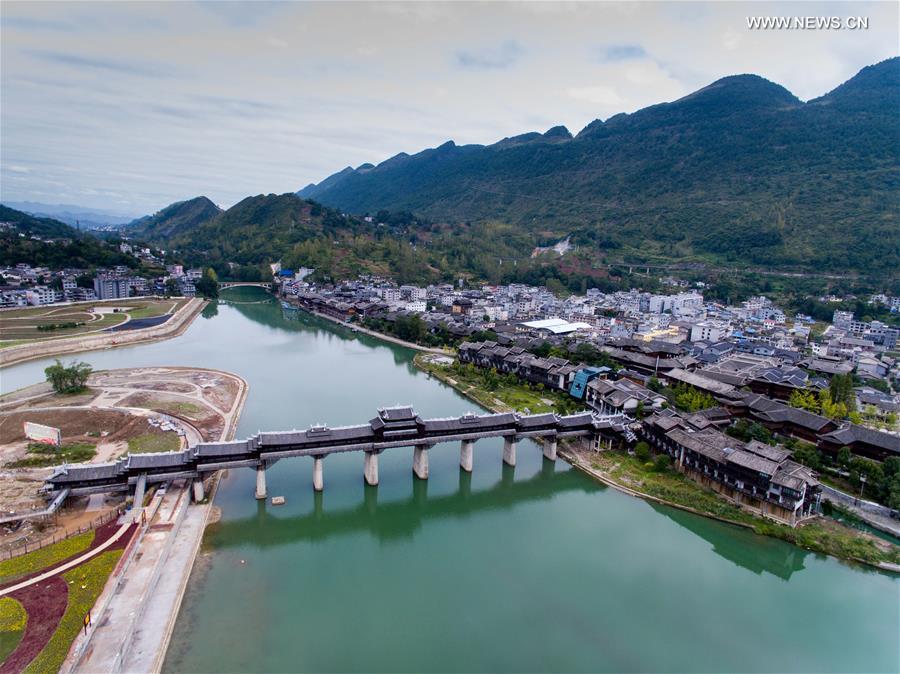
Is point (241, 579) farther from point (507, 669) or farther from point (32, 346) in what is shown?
point (32, 346)

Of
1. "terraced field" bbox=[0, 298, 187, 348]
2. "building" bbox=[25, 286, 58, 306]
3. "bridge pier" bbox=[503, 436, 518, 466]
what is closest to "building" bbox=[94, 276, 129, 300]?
"terraced field" bbox=[0, 298, 187, 348]

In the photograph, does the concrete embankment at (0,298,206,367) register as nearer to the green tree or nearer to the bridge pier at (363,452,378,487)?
the bridge pier at (363,452,378,487)

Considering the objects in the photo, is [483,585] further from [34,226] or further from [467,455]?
[34,226]

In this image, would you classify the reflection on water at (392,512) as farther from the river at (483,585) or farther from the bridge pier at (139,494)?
the bridge pier at (139,494)

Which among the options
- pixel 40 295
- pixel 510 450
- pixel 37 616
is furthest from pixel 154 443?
pixel 40 295

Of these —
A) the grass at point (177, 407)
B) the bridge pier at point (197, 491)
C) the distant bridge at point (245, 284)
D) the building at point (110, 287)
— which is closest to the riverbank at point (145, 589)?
the bridge pier at point (197, 491)
